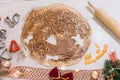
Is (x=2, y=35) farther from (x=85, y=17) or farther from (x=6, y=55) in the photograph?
(x=85, y=17)

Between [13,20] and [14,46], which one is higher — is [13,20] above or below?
above

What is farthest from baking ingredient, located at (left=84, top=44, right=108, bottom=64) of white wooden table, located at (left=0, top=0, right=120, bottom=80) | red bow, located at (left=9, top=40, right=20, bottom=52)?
red bow, located at (left=9, top=40, right=20, bottom=52)

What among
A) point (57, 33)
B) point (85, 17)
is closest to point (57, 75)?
point (57, 33)

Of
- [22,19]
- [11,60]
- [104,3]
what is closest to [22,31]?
[22,19]

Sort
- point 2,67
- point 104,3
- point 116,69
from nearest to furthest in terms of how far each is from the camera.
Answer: point 116,69 < point 104,3 < point 2,67

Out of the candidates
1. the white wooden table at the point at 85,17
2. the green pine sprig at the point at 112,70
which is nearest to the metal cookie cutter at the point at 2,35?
the white wooden table at the point at 85,17

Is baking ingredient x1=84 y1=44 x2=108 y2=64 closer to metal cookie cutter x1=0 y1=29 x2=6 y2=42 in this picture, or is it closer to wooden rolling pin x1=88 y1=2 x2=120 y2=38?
wooden rolling pin x1=88 y1=2 x2=120 y2=38

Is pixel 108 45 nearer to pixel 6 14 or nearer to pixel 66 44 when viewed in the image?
pixel 66 44
